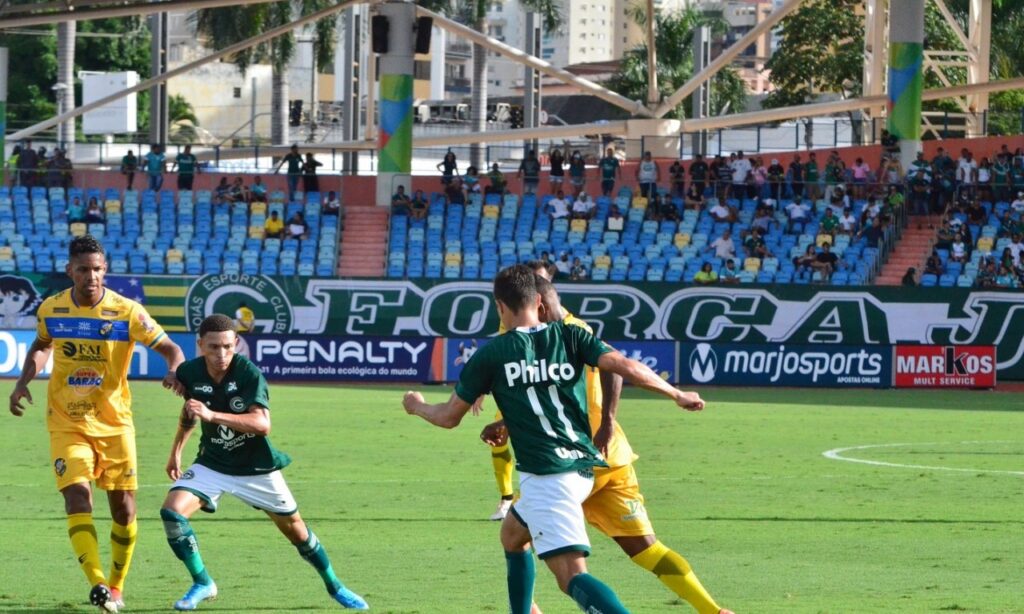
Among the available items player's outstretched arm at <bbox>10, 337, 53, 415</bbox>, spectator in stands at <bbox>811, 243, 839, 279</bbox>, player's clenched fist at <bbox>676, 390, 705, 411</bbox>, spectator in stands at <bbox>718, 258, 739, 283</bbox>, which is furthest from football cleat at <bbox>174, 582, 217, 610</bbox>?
spectator in stands at <bbox>811, 243, 839, 279</bbox>

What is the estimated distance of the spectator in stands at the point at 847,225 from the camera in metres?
39.7

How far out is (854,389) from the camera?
34.4 meters

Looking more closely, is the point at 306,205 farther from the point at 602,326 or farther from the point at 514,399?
the point at 514,399

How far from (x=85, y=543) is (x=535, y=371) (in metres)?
3.47

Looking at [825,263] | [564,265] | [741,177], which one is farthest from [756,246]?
[564,265]

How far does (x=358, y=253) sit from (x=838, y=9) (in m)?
37.5

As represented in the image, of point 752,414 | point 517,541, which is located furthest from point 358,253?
point 517,541

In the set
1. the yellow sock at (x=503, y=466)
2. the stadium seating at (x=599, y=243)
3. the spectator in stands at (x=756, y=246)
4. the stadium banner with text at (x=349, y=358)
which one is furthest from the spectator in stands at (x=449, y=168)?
the yellow sock at (x=503, y=466)

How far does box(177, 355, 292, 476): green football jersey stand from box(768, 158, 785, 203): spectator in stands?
3283 centimetres

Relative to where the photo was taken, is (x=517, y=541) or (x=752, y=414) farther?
(x=752, y=414)

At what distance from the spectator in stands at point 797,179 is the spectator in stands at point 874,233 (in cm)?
251

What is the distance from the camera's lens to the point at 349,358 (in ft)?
112

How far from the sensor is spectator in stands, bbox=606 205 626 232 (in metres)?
41.1

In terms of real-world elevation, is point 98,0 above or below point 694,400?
above
